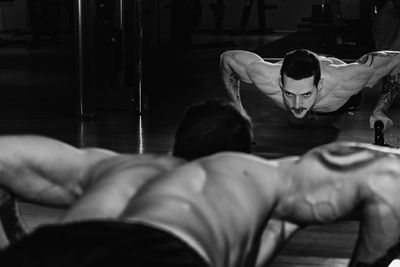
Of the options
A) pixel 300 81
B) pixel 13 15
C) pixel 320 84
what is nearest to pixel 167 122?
pixel 320 84

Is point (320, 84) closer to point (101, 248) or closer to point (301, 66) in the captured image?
A: point (301, 66)

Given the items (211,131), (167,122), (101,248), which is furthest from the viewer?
(167,122)

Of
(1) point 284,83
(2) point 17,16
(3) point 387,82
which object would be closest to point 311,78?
(1) point 284,83

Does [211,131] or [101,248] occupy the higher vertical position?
[211,131]

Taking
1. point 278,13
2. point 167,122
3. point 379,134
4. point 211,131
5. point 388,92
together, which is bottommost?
point 278,13

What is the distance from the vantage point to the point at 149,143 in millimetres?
4273

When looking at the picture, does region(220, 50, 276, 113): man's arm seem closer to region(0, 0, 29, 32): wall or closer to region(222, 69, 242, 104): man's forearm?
region(222, 69, 242, 104): man's forearm

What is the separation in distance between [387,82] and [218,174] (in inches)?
108

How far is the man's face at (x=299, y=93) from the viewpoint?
12.1ft

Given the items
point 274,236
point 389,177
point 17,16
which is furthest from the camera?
point 17,16

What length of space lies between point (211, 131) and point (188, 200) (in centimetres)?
24

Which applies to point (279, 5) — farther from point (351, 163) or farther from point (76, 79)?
point (351, 163)

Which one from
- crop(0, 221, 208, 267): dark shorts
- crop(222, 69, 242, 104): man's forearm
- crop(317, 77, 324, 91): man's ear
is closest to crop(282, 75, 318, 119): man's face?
crop(317, 77, 324, 91): man's ear

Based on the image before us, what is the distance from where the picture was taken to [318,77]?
12.4 ft
